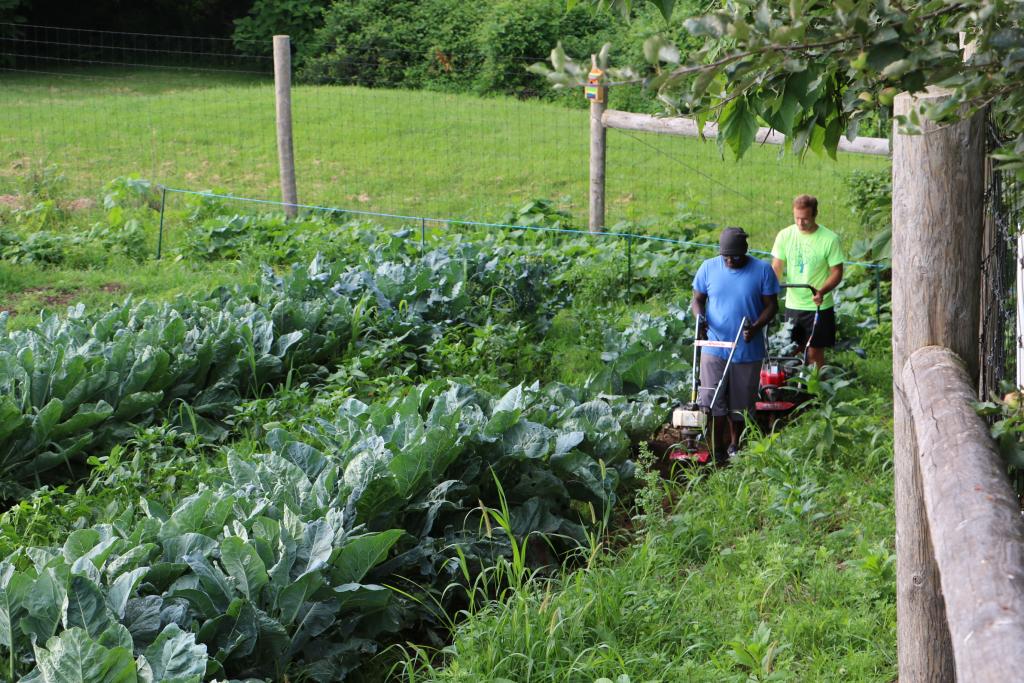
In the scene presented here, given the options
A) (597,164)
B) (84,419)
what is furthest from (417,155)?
(84,419)

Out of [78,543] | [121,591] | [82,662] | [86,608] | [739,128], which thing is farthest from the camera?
[78,543]

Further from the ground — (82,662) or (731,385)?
(731,385)

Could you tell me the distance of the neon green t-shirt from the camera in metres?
8.59

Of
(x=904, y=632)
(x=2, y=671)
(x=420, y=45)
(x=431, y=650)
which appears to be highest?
(x=420, y=45)

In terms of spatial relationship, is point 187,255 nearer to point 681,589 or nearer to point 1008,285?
point 681,589

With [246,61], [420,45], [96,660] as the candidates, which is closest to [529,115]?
[420,45]

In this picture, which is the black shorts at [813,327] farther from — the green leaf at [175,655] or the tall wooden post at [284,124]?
the tall wooden post at [284,124]

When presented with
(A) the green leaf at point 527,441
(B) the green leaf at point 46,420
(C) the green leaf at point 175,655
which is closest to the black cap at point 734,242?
(A) the green leaf at point 527,441

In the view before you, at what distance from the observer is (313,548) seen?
4613 mm

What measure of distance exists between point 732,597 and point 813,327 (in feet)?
12.8

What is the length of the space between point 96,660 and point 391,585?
5.80 feet

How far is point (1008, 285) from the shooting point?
3.46 m

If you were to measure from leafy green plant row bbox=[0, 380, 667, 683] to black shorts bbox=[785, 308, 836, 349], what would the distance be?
261cm

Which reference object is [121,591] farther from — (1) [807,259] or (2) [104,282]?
(2) [104,282]
